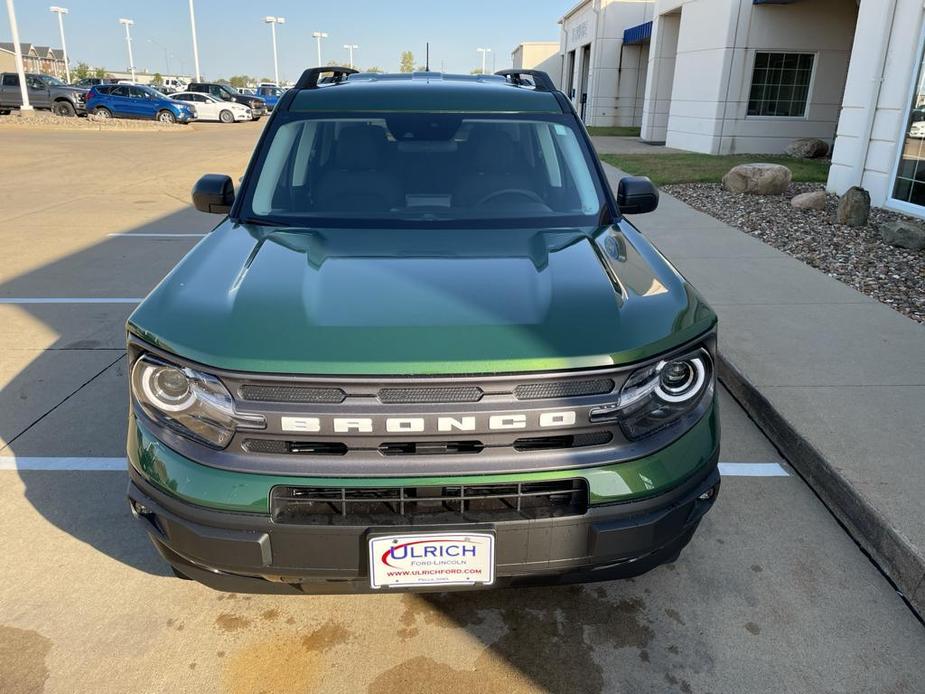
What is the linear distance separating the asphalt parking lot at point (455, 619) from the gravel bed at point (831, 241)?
356 centimetres

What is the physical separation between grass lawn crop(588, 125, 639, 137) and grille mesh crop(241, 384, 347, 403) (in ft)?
85.2

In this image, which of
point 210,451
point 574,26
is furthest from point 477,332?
point 574,26

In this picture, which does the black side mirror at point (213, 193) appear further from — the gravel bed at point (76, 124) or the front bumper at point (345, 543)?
the gravel bed at point (76, 124)

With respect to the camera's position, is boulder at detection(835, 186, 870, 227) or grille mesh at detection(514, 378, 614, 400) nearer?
grille mesh at detection(514, 378, 614, 400)

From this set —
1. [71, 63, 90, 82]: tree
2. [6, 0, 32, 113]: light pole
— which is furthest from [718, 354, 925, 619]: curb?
[71, 63, 90, 82]: tree

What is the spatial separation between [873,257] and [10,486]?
7.81 metres

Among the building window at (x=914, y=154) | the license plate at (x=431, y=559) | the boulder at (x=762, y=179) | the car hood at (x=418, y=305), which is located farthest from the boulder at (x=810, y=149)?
the license plate at (x=431, y=559)

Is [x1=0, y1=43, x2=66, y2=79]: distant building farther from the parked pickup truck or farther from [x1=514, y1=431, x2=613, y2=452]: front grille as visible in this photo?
[x1=514, y1=431, x2=613, y2=452]: front grille

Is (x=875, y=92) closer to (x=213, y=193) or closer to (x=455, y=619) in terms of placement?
(x=213, y=193)

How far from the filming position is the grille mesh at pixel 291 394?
199 centimetres

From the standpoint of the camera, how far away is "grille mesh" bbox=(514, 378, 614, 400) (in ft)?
6.63

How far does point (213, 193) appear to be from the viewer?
11.7ft

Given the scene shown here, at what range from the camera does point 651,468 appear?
83.2 inches

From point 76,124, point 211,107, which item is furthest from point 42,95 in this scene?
point 76,124
